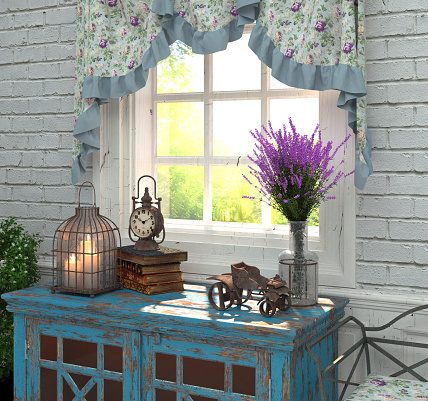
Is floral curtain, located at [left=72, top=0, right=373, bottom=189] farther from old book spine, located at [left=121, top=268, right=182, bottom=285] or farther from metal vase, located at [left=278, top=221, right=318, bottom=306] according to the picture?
old book spine, located at [left=121, top=268, right=182, bottom=285]

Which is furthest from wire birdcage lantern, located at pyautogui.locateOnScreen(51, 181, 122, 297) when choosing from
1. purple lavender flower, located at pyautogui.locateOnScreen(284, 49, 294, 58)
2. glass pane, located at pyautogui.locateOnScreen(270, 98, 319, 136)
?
purple lavender flower, located at pyautogui.locateOnScreen(284, 49, 294, 58)

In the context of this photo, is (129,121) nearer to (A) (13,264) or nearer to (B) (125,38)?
(B) (125,38)

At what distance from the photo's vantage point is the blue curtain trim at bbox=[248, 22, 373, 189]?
2.24m

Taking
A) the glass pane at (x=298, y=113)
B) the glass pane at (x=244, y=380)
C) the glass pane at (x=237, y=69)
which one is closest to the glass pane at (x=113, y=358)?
the glass pane at (x=244, y=380)

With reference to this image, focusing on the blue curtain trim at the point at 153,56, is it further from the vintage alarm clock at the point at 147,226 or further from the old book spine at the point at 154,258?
the old book spine at the point at 154,258

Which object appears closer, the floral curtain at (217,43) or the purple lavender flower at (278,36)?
the floral curtain at (217,43)

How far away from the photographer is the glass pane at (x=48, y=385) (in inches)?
96.5

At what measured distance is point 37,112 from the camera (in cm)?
314

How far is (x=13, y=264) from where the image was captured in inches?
110

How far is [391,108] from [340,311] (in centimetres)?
89

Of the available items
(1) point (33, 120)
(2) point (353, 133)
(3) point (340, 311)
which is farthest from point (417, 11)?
(1) point (33, 120)

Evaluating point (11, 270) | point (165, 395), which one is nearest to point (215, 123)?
point (11, 270)

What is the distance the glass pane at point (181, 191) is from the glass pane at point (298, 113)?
1.59 ft

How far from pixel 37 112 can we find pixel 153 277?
131 centimetres
